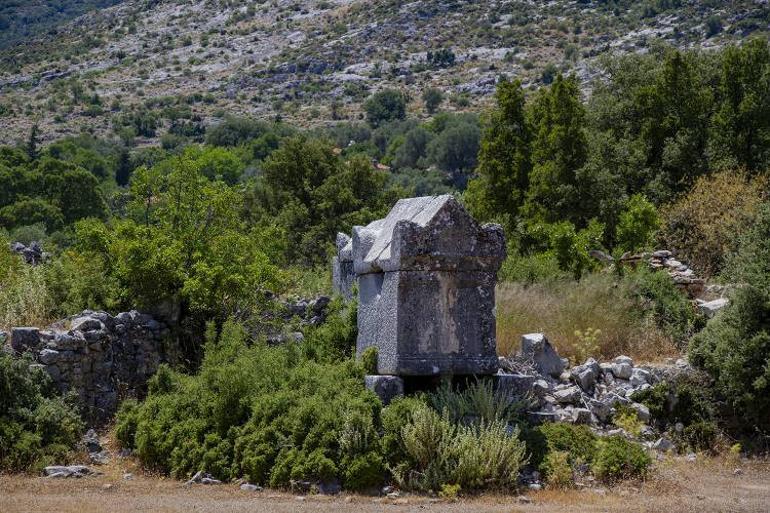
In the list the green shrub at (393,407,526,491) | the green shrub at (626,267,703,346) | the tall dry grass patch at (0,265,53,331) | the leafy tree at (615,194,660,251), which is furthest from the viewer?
the leafy tree at (615,194,660,251)

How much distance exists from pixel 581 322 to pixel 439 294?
5616mm

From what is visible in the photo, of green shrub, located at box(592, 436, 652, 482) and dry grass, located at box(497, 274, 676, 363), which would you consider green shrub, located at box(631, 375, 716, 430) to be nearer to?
dry grass, located at box(497, 274, 676, 363)

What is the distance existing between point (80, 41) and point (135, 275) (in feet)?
366

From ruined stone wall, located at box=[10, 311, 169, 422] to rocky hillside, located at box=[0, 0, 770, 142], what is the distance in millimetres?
67888

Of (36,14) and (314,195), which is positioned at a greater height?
(36,14)

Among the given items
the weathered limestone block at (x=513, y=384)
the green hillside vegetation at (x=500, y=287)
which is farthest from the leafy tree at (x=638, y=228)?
the weathered limestone block at (x=513, y=384)

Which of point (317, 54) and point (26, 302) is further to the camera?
point (317, 54)

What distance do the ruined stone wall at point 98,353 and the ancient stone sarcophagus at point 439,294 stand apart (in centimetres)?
398

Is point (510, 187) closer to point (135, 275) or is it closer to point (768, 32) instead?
point (135, 275)

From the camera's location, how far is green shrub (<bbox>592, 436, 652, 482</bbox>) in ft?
36.5

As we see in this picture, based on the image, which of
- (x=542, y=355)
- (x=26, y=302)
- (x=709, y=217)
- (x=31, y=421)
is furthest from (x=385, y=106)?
(x=31, y=421)

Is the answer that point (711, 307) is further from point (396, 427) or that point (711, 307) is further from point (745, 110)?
point (745, 110)

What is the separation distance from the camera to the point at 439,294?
11711mm

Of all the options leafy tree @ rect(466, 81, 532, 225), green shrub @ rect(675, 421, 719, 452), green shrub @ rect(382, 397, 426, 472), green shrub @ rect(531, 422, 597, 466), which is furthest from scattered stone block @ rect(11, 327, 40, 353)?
leafy tree @ rect(466, 81, 532, 225)
